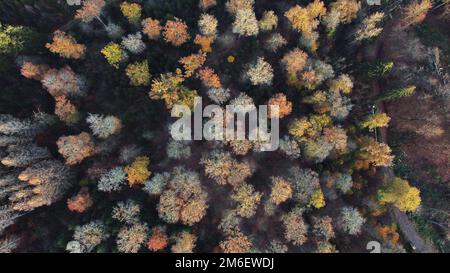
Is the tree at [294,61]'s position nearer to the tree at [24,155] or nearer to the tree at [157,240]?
the tree at [157,240]

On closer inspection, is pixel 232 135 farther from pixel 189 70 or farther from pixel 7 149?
pixel 7 149

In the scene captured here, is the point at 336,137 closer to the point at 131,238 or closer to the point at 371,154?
the point at 371,154

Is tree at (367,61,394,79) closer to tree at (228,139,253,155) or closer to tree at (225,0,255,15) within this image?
tree at (225,0,255,15)

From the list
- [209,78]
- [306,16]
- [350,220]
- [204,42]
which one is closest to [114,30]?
[204,42]

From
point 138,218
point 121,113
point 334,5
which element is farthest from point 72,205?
point 334,5

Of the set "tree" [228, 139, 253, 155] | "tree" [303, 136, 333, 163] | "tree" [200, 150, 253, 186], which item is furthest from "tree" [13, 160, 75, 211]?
"tree" [303, 136, 333, 163]
